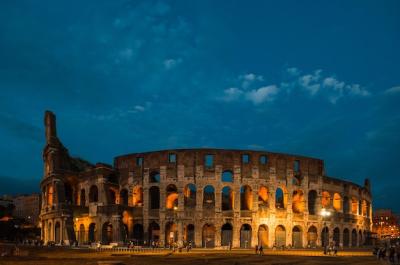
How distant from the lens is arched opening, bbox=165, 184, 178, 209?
55487mm

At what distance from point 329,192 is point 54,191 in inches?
1394

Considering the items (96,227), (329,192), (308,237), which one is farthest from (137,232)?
(329,192)

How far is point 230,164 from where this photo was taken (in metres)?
52.9

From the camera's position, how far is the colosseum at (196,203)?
169 feet

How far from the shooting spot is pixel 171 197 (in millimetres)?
Result: 56938

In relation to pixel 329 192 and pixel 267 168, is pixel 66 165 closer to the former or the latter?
pixel 267 168

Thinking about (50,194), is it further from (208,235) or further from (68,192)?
(208,235)

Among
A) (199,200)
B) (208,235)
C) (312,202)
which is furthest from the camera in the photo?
(312,202)

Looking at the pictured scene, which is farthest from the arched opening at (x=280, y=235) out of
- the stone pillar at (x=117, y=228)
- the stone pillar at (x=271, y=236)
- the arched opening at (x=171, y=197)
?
the stone pillar at (x=117, y=228)

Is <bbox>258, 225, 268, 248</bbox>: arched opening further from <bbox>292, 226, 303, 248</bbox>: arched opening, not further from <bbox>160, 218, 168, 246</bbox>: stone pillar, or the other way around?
<bbox>160, 218, 168, 246</bbox>: stone pillar

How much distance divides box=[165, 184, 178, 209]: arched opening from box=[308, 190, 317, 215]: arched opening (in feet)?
56.7

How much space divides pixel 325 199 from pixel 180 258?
3208 cm

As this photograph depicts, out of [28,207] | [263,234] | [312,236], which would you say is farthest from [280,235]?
[28,207]

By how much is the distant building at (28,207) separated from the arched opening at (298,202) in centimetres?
10474
